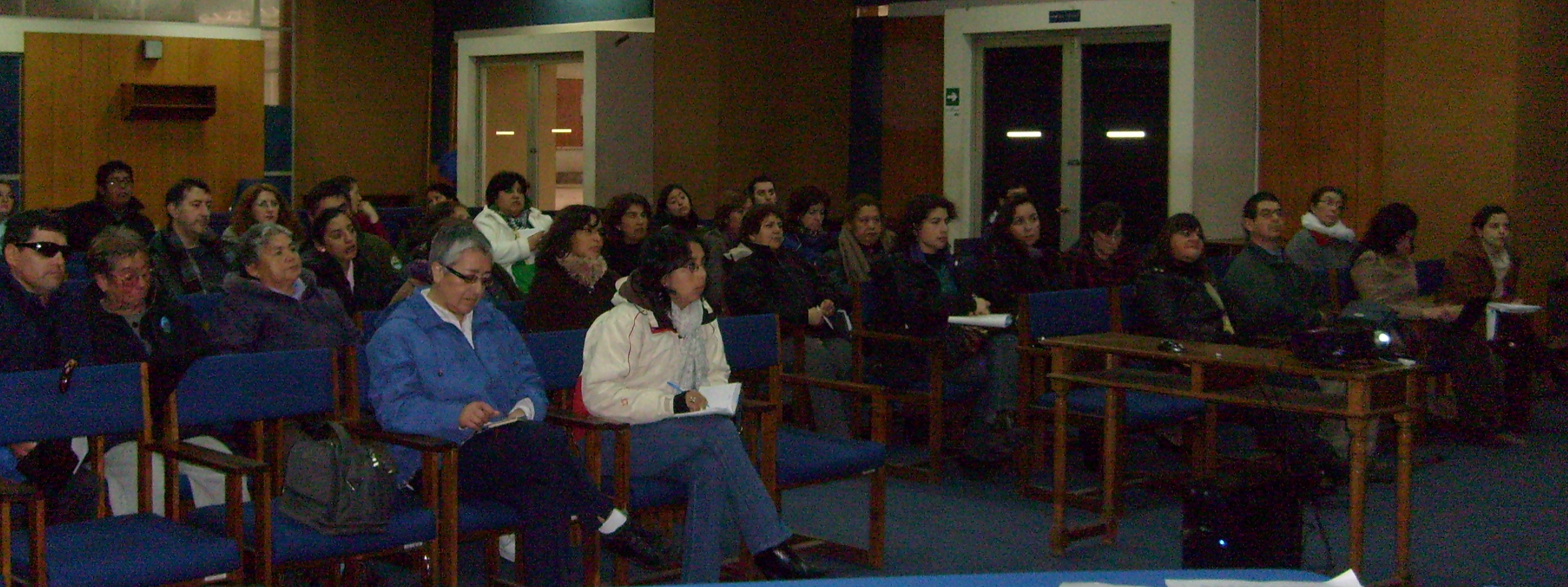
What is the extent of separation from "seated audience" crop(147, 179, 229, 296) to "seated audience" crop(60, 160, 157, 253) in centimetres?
120

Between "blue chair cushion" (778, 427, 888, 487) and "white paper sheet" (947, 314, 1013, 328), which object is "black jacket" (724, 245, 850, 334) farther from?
"blue chair cushion" (778, 427, 888, 487)

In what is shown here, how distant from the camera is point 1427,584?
15.6 feet

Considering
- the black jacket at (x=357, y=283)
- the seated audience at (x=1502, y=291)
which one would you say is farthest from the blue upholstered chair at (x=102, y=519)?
the seated audience at (x=1502, y=291)

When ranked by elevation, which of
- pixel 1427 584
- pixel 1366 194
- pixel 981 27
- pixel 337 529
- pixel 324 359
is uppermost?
pixel 981 27

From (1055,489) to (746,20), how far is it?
20.1ft

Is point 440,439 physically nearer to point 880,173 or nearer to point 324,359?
point 324,359

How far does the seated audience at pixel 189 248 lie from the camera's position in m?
6.23

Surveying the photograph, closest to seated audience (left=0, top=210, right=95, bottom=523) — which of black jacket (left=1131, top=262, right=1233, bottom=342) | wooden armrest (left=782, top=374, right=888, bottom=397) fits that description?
wooden armrest (left=782, top=374, right=888, bottom=397)

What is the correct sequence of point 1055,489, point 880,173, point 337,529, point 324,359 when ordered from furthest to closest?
point 880,173, point 1055,489, point 324,359, point 337,529

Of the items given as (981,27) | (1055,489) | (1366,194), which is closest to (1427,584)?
(1055,489)

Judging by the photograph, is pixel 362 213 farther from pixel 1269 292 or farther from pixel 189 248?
pixel 1269 292

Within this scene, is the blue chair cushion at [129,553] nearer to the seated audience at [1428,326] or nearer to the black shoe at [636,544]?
the black shoe at [636,544]

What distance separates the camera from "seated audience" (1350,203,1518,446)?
7059 mm

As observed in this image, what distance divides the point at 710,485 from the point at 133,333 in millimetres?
1665
